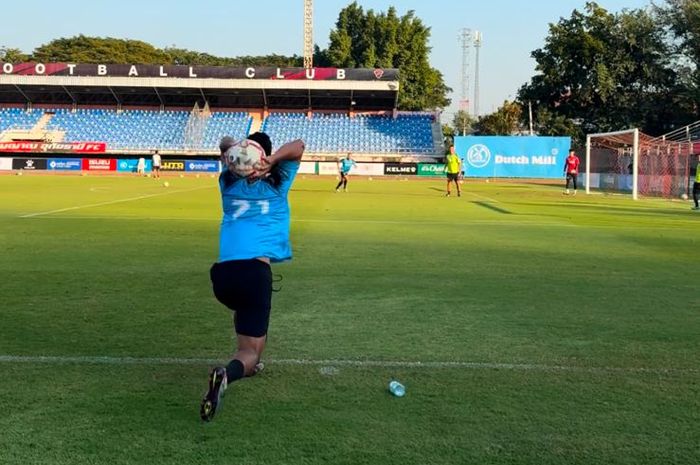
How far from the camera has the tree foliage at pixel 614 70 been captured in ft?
178

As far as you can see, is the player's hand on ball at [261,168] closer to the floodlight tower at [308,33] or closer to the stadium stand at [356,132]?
the stadium stand at [356,132]

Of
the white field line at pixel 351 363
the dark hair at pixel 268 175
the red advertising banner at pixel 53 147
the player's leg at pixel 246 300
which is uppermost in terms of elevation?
the red advertising banner at pixel 53 147

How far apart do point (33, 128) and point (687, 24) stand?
52383 millimetres

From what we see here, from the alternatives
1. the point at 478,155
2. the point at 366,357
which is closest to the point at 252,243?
the point at 366,357

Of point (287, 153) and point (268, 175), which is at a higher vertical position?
point (287, 153)

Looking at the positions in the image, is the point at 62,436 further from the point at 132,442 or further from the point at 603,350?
the point at 603,350

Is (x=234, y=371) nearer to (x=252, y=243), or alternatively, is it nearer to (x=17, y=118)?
(x=252, y=243)

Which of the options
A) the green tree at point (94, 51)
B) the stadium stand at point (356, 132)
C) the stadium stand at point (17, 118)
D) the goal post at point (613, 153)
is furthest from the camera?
the green tree at point (94, 51)

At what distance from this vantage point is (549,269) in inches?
396

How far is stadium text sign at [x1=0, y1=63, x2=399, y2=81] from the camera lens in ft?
193

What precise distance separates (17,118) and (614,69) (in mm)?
49531

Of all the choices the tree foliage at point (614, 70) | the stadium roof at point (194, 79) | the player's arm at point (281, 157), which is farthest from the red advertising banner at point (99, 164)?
the player's arm at point (281, 157)

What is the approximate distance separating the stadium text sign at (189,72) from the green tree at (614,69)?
13707 mm

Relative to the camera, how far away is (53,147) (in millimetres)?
56938
